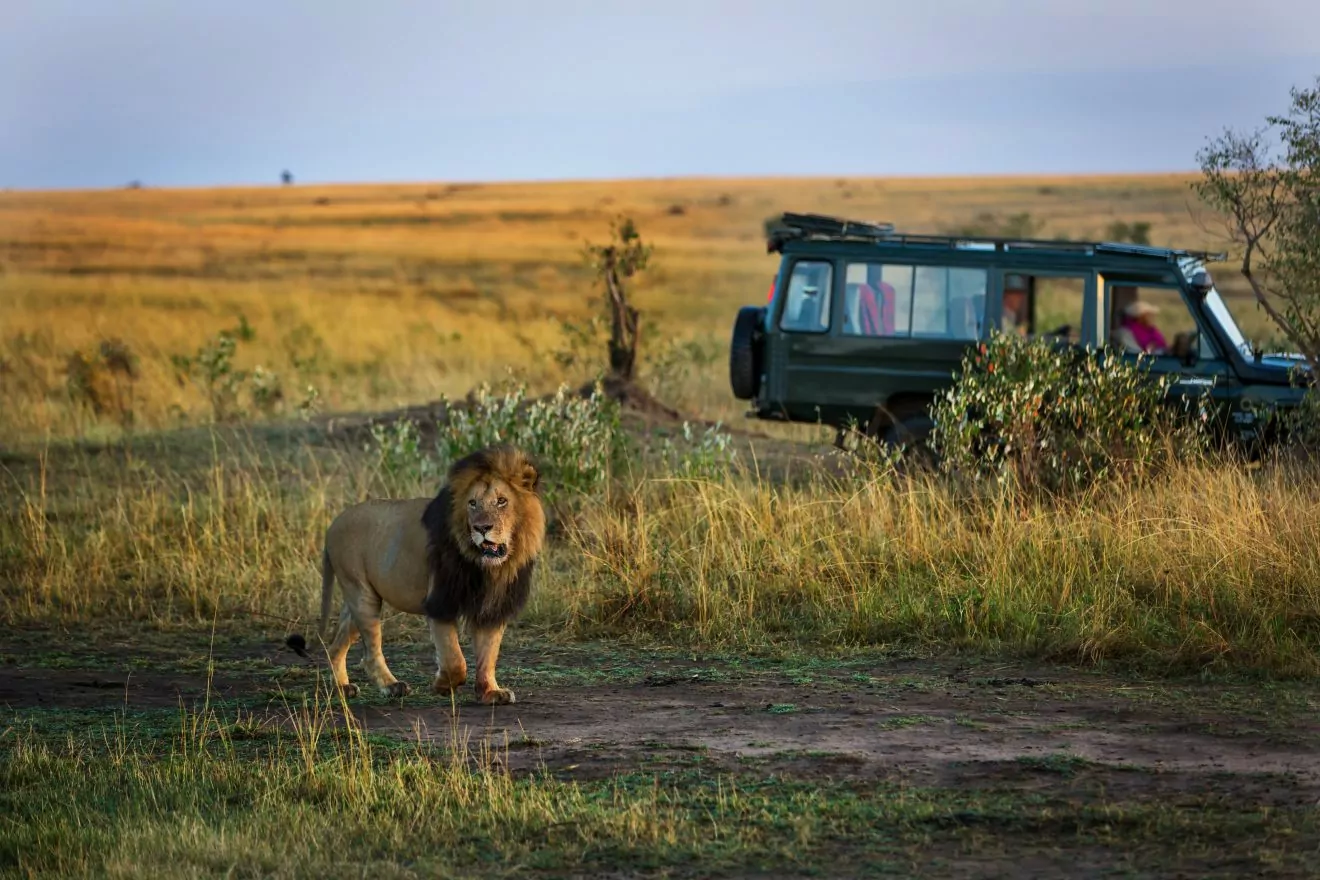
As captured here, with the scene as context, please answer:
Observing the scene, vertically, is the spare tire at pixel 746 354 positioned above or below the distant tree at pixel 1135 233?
below

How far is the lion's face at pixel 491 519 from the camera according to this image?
7.11 meters

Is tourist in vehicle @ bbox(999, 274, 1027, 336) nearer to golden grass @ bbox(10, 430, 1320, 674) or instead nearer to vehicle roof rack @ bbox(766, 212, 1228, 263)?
vehicle roof rack @ bbox(766, 212, 1228, 263)

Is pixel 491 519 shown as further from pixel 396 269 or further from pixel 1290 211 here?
Answer: pixel 396 269

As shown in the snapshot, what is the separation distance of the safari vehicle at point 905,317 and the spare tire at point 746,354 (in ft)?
0.03

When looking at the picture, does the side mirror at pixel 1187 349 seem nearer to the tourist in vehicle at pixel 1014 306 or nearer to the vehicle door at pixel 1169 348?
the vehicle door at pixel 1169 348

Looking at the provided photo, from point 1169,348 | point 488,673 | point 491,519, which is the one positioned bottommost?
point 488,673

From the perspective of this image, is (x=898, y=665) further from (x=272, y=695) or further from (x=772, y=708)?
(x=272, y=695)

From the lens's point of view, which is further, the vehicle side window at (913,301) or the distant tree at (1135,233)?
the distant tree at (1135,233)

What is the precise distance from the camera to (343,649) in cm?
787

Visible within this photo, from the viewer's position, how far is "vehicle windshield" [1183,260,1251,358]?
12039mm

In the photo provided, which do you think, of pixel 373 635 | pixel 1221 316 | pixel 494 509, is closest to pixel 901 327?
pixel 1221 316

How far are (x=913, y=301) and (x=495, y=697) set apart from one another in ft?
20.1

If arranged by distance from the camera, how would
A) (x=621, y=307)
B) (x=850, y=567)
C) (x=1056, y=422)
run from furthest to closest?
(x=621, y=307), (x=1056, y=422), (x=850, y=567)

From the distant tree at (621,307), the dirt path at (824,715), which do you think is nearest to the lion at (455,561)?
the dirt path at (824,715)
